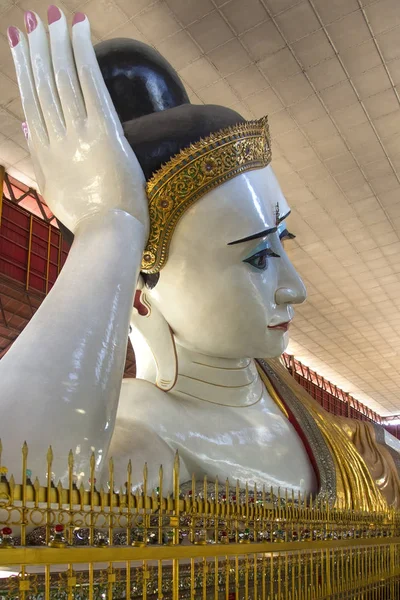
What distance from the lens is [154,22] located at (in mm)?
5918

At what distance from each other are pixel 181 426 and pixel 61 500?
95cm

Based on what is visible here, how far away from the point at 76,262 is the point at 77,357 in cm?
36

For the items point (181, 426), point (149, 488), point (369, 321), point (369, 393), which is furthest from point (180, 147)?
point (369, 393)

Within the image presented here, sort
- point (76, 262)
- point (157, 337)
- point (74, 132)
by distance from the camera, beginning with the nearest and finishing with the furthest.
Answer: point (76, 262), point (74, 132), point (157, 337)

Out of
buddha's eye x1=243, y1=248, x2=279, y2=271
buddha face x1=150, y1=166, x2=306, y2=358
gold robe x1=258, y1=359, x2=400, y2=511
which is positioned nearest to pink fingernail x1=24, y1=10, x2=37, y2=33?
buddha face x1=150, y1=166, x2=306, y2=358

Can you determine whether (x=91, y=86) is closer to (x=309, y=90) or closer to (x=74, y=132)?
(x=74, y=132)

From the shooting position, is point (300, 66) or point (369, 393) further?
point (369, 393)

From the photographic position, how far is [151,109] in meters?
2.59

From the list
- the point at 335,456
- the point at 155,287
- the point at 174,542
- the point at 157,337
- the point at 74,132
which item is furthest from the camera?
the point at 335,456

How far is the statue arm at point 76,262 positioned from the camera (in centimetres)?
167

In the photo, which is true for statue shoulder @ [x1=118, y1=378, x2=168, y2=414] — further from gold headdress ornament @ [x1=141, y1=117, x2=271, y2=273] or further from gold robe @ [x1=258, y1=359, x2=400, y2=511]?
gold robe @ [x1=258, y1=359, x2=400, y2=511]

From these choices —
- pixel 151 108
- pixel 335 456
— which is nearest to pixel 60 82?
pixel 151 108

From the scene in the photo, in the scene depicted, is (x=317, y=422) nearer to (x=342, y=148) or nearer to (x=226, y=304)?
(x=226, y=304)

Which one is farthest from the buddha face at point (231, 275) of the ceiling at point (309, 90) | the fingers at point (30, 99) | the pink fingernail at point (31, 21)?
the ceiling at point (309, 90)
